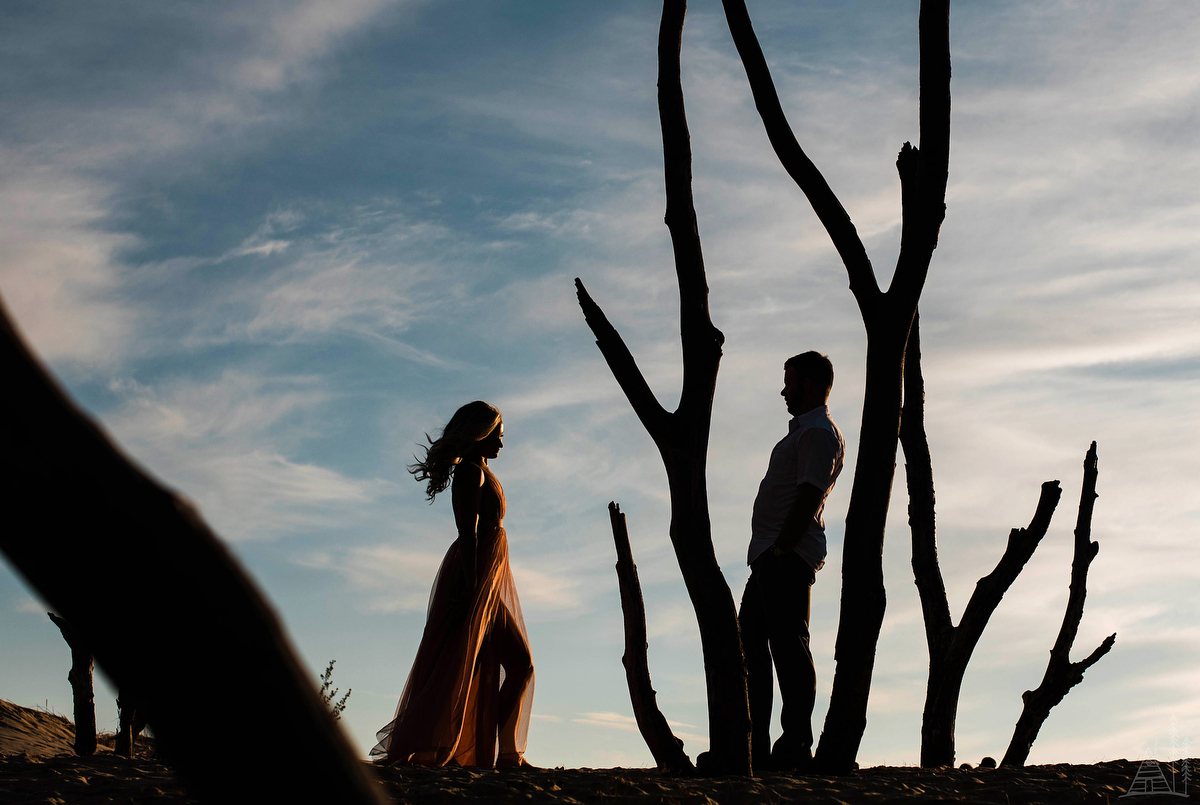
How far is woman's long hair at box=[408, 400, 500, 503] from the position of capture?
580 cm

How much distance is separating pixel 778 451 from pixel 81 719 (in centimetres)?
634

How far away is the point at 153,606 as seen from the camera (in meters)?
1.18

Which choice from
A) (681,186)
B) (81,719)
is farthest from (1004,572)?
(81,719)

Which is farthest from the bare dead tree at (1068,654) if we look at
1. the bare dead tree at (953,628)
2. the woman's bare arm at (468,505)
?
the woman's bare arm at (468,505)

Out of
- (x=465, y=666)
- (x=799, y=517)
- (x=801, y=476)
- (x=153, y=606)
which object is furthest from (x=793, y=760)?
(x=153, y=606)

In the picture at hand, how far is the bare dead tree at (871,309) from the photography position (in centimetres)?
504

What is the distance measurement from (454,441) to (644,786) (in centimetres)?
244

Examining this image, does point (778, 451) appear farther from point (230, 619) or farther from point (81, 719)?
point (81, 719)

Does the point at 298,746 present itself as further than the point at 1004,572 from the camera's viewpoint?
No

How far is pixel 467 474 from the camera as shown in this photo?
584cm

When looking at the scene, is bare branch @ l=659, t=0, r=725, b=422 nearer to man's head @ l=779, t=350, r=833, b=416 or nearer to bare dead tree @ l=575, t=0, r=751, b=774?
bare dead tree @ l=575, t=0, r=751, b=774

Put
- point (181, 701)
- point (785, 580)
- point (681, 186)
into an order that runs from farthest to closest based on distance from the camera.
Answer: point (681, 186) < point (785, 580) < point (181, 701)

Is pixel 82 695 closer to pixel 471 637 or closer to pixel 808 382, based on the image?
pixel 471 637

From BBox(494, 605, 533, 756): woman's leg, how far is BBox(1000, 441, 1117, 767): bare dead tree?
3718mm
